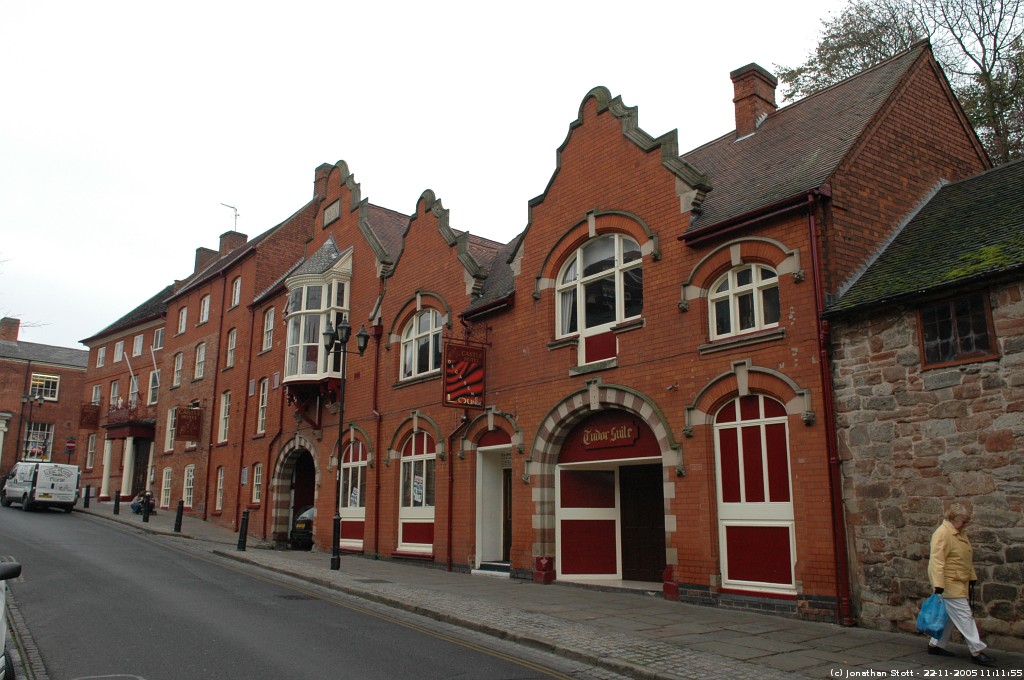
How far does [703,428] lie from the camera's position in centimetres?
1349

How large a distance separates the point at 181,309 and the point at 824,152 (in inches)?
1257

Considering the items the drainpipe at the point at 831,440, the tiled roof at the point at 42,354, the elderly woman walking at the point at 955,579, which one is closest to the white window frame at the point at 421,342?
the drainpipe at the point at 831,440

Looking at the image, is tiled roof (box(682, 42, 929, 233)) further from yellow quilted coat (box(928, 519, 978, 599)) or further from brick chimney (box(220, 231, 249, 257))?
brick chimney (box(220, 231, 249, 257))

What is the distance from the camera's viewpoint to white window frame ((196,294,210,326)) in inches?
1378

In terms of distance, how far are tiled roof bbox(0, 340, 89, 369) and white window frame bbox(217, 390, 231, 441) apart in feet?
90.3

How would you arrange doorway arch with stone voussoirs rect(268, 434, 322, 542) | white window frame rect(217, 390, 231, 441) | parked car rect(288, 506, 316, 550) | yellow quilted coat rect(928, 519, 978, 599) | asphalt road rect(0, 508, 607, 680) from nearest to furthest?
asphalt road rect(0, 508, 607, 680) < yellow quilted coat rect(928, 519, 978, 599) < parked car rect(288, 506, 316, 550) < doorway arch with stone voussoirs rect(268, 434, 322, 542) < white window frame rect(217, 390, 231, 441)

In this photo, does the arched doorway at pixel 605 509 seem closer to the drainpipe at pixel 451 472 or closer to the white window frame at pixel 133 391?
the drainpipe at pixel 451 472

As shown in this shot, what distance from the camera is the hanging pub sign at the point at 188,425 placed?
3238 centimetres

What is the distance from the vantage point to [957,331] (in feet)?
35.3

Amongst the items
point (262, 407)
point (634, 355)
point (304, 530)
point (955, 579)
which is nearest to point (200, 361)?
point (262, 407)

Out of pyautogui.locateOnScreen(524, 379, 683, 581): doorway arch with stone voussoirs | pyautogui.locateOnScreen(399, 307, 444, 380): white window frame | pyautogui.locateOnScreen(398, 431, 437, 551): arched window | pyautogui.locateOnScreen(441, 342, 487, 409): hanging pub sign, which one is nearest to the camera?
pyautogui.locateOnScreen(524, 379, 683, 581): doorway arch with stone voussoirs

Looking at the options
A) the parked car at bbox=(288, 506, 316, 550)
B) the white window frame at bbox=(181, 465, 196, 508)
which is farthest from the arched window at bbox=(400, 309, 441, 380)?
the white window frame at bbox=(181, 465, 196, 508)

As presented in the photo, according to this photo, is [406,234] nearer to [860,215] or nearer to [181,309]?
[860,215]

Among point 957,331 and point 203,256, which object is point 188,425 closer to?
point 203,256
